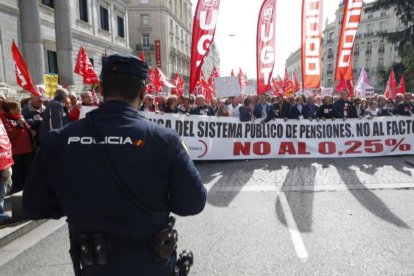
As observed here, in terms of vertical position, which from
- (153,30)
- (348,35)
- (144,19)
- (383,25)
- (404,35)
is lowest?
(348,35)

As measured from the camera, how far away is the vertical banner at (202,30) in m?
→ 10.2

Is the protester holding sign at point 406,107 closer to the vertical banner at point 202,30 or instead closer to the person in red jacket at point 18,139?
the vertical banner at point 202,30

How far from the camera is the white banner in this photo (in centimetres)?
916

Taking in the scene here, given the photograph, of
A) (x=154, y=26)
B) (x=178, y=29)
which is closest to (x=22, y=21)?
(x=154, y=26)

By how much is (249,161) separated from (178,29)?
56.4 meters

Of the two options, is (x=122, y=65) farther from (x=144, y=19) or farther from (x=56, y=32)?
(x=144, y=19)

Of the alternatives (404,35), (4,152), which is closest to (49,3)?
(4,152)

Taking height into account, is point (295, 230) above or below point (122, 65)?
below

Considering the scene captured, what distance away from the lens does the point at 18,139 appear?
579 centimetres

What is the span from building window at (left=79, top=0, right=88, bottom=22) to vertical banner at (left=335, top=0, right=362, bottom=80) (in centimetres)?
2043

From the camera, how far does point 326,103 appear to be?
31.8 ft

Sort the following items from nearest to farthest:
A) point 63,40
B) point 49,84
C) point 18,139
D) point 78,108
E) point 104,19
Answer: point 18,139 → point 78,108 → point 49,84 → point 63,40 → point 104,19

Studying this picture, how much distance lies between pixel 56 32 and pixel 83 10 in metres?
6.17

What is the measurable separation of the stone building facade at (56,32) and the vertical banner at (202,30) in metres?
8.99
